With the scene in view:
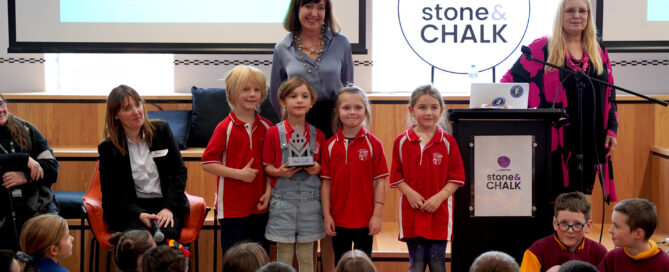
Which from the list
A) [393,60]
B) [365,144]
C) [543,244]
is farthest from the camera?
[393,60]

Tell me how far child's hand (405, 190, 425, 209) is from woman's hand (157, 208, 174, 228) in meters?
1.14

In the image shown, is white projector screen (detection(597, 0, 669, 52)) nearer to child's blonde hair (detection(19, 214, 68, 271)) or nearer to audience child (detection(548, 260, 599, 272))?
audience child (detection(548, 260, 599, 272))

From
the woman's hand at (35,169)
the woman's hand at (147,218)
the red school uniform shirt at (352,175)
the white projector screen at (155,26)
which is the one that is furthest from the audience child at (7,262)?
the white projector screen at (155,26)

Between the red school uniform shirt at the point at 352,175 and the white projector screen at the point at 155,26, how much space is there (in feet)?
6.13

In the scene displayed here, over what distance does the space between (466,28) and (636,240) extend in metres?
2.70

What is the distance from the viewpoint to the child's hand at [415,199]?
3.01m

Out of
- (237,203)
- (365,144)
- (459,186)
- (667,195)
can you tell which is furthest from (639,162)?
(237,203)

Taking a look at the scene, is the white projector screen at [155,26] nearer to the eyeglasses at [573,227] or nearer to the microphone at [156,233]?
the microphone at [156,233]

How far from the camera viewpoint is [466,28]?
505 centimetres

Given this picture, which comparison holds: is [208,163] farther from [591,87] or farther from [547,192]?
[591,87]

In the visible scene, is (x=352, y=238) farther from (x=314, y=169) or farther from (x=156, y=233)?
(x=156, y=233)

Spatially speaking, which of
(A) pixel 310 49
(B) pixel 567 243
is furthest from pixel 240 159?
(B) pixel 567 243

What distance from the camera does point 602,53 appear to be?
3.48 m

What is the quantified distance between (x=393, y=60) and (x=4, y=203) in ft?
9.43
